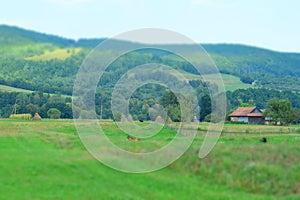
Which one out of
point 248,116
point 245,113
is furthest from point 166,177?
point 245,113

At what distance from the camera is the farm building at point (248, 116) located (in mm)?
95562

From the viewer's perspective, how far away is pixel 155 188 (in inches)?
1107

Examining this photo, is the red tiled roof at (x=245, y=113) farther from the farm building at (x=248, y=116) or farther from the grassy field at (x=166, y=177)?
the grassy field at (x=166, y=177)

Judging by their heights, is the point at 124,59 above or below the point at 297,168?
above

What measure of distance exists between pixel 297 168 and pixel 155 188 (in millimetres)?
8626

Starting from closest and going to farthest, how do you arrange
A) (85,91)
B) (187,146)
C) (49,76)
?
(187,146)
(85,91)
(49,76)

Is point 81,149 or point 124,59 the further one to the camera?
point 124,59

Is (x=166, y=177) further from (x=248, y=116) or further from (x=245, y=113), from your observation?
(x=245, y=113)

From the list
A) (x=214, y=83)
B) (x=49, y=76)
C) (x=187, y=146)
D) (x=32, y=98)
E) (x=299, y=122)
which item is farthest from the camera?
(x=49, y=76)

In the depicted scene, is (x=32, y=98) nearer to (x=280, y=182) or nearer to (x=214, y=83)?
(x=214, y=83)

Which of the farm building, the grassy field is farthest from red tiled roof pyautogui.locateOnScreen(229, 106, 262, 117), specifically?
the grassy field

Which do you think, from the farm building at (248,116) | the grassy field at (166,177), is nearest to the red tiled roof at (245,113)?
the farm building at (248,116)

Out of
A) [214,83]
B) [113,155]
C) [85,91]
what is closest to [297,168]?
[113,155]

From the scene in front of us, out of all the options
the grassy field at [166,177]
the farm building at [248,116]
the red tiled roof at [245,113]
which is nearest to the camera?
the grassy field at [166,177]
